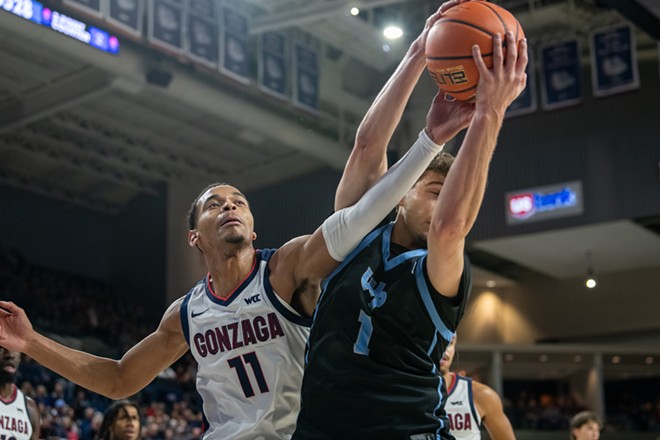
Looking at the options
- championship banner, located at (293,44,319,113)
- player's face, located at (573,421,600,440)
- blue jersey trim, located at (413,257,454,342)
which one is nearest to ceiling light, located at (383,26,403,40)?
championship banner, located at (293,44,319,113)

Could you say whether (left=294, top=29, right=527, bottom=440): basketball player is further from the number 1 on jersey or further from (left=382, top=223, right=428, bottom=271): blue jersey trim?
the number 1 on jersey

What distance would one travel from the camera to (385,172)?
362 cm

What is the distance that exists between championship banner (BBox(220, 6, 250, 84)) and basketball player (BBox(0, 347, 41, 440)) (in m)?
10.4

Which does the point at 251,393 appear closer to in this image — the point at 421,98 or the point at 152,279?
the point at 421,98

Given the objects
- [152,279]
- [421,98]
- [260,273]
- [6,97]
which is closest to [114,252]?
[152,279]

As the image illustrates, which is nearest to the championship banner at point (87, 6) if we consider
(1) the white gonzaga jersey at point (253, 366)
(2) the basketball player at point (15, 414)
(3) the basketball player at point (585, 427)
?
(2) the basketball player at point (15, 414)

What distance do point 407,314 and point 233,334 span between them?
114cm

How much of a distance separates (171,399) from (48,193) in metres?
10.3

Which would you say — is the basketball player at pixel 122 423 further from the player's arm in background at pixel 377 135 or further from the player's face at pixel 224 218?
the player's arm in background at pixel 377 135

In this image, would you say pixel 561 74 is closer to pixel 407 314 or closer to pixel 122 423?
pixel 122 423

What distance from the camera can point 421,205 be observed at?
349 centimetres

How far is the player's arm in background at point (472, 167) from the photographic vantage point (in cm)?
310

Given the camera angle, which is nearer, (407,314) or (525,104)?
(407,314)

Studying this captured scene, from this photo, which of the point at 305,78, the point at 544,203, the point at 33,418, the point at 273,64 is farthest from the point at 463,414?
the point at 544,203
